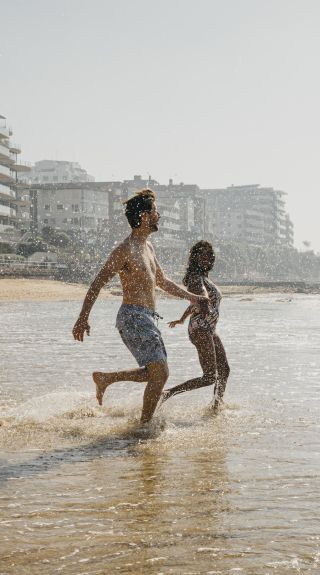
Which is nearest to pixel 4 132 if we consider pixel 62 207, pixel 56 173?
pixel 62 207

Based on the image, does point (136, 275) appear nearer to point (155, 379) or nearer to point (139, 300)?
point (139, 300)

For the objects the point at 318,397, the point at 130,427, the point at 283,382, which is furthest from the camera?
the point at 283,382

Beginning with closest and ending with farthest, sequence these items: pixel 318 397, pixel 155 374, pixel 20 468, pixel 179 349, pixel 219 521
Answer: 1. pixel 219 521
2. pixel 20 468
3. pixel 155 374
4. pixel 318 397
5. pixel 179 349

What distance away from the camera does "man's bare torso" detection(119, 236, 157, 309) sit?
5.77 m

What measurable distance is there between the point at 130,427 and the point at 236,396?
7.91 feet

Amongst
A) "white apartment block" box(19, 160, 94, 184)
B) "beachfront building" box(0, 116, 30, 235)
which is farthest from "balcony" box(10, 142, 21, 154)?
"white apartment block" box(19, 160, 94, 184)

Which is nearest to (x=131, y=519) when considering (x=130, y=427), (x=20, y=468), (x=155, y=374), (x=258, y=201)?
(x=20, y=468)

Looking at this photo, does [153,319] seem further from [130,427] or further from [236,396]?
[236,396]

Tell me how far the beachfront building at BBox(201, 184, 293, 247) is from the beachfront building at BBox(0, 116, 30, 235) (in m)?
89.8

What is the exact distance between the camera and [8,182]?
305 ft

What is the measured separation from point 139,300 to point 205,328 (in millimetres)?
1340

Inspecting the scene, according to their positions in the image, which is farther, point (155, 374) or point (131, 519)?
point (155, 374)

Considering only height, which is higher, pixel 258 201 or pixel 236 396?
pixel 258 201

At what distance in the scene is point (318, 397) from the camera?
821 centimetres
